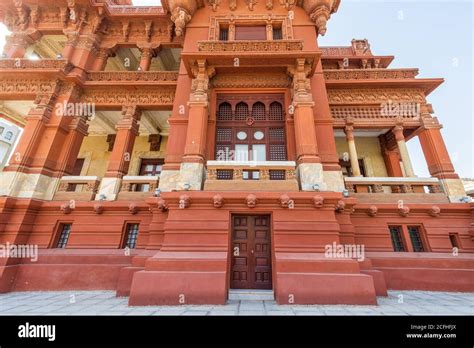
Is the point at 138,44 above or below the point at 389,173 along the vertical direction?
above

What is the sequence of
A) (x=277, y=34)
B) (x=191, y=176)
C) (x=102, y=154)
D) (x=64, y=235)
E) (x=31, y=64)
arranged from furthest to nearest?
(x=102, y=154) < (x=277, y=34) < (x=31, y=64) < (x=64, y=235) < (x=191, y=176)

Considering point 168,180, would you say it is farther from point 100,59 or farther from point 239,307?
point 100,59

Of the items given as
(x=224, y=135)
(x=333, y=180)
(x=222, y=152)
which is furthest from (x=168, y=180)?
(x=333, y=180)

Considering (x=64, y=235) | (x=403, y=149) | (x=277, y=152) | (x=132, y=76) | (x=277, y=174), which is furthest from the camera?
(x=132, y=76)

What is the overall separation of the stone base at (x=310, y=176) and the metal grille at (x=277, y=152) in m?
1.18

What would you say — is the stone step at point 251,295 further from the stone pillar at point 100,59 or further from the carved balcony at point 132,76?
the stone pillar at point 100,59

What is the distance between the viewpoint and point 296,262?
20.2ft

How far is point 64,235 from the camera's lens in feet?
29.2

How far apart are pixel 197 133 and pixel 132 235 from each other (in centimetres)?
509

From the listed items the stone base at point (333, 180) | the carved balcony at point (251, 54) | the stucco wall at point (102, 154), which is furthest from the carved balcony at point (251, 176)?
the stucco wall at point (102, 154)

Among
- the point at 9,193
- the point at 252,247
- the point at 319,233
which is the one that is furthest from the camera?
the point at 9,193
